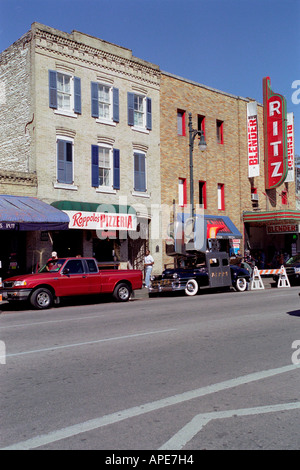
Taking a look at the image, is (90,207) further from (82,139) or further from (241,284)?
(241,284)

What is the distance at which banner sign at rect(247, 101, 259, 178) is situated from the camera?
3161cm

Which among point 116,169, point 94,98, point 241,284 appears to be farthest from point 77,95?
point 241,284

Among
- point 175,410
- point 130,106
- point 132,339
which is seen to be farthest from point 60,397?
point 130,106

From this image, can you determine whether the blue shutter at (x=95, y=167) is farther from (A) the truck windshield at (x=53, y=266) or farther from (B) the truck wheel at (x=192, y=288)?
(A) the truck windshield at (x=53, y=266)

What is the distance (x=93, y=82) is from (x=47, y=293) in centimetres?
1222

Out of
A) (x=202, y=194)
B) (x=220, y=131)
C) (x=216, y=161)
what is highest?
(x=220, y=131)

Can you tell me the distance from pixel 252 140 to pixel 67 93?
14.0 meters

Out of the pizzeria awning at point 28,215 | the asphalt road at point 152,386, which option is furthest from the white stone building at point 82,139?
the asphalt road at point 152,386

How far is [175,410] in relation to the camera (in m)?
4.84

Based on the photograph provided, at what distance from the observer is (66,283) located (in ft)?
52.6

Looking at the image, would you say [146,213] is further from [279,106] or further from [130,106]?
[279,106]

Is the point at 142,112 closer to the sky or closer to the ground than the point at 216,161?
closer to the sky

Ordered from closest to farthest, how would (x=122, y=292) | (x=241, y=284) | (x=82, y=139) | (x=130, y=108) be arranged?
(x=122, y=292)
(x=241, y=284)
(x=82, y=139)
(x=130, y=108)

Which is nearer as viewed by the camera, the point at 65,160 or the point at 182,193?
the point at 65,160
